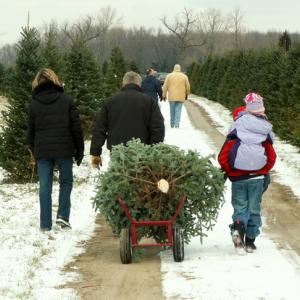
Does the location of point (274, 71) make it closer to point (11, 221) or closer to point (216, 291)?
point (11, 221)

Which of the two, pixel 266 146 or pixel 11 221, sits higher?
pixel 266 146

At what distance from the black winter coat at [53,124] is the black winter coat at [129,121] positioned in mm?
363

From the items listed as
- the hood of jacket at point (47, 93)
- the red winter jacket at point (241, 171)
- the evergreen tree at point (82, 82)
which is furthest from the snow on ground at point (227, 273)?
the evergreen tree at point (82, 82)

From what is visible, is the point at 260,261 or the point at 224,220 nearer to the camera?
the point at 260,261

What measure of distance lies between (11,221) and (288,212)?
3.80 metres

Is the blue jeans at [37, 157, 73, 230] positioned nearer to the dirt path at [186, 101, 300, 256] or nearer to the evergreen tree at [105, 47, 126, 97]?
the dirt path at [186, 101, 300, 256]

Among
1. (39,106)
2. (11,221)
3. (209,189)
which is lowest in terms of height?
(11,221)

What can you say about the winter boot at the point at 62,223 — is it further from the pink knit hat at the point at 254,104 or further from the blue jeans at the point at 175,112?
the blue jeans at the point at 175,112

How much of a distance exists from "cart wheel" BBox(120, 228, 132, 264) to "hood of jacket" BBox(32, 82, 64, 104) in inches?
84.4

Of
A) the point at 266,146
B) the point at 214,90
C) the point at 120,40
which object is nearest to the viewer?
the point at 266,146

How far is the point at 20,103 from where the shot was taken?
42.2 feet

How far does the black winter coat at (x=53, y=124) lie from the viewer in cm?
780

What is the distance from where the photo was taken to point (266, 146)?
6.96 m

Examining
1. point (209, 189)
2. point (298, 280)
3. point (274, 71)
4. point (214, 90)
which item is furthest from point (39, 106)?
point (214, 90)
